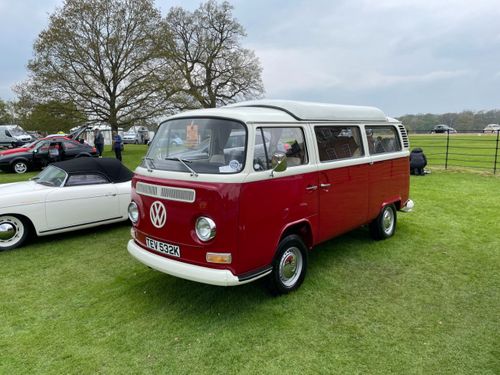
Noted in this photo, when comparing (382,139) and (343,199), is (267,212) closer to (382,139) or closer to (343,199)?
(343,199)

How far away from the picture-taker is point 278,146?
4.07 m

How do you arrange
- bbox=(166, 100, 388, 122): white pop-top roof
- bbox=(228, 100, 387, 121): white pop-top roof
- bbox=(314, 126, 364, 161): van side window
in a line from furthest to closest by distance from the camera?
bbox=(314, 126, 364, 161): van side window < bbox=(228, 100, 387, 121): white pop-top roof < bbox=(166, 100, 388, 122): white pop-top roof

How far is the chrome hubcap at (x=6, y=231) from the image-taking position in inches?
231

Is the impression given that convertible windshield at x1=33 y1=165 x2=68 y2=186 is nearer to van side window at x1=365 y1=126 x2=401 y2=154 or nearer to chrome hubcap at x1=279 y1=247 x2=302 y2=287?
chrome hubcap at x1=279 y1=247 x2=302 y2=287

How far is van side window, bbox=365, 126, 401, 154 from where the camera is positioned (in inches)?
227

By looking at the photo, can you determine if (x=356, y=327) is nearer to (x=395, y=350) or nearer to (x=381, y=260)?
(x=395, y=350)

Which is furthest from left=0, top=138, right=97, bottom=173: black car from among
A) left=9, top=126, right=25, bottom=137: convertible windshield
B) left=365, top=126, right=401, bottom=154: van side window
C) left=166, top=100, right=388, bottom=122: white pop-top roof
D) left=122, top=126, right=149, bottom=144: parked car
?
left=122, top=126, right=149, bottom=144: parked car

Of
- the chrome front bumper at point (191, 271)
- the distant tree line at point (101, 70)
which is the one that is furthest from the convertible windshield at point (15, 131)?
the chrome front bumper at point (191, 271)

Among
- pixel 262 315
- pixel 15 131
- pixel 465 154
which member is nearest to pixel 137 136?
pixel 15 131

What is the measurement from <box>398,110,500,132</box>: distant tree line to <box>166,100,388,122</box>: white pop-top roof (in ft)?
85.6

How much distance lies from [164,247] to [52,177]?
3962 mm

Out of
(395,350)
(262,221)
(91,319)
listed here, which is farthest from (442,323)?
(91,319)

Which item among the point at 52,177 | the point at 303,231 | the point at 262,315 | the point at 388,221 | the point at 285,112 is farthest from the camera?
the point at 52,177

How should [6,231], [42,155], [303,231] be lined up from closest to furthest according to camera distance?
[303,231] < [6,231] < [42,155]
